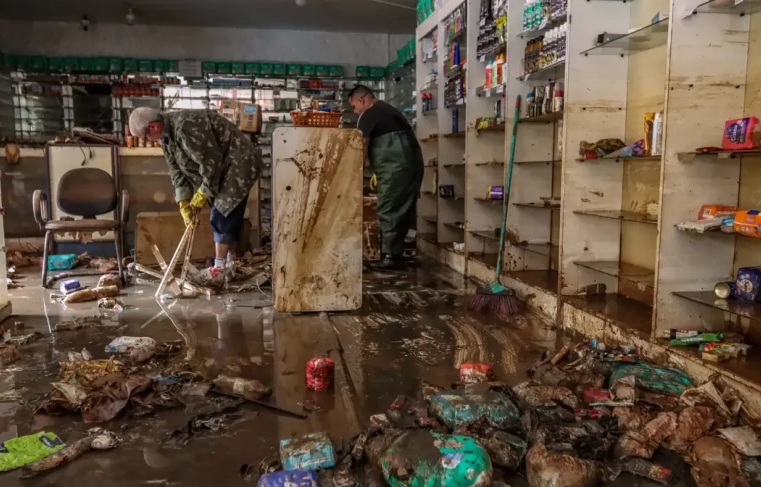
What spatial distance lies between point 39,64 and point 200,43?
8.37 feet

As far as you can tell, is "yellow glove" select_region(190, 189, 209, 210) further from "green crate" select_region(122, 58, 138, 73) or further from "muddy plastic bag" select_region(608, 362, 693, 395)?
"green crate" select_region(122, 58, 138, 73)

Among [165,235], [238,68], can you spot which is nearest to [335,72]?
[238,68]

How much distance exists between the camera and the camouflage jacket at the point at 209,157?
452 centimetres

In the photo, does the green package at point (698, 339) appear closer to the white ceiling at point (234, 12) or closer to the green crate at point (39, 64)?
the white ceiling at point (234, 12)

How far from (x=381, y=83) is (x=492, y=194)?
246 inches

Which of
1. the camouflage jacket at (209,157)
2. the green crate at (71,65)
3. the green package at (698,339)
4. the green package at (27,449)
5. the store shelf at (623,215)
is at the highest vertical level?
the green crate at (71,65)

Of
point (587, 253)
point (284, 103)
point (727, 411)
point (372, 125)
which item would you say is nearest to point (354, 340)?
point (587, 253)

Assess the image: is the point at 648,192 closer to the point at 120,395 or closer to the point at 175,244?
the point at 120,395

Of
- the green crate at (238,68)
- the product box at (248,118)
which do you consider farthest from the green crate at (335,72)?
the product box at (248,118)

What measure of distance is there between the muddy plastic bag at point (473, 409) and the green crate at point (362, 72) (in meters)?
8.90

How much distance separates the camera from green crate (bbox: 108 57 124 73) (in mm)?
9695

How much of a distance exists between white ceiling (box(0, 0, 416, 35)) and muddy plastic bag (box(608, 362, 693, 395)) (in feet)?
23.7

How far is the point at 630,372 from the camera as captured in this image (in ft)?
8.91

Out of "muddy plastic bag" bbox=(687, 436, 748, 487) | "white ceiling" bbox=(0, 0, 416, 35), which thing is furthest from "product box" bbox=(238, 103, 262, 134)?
"muddy plastic bag" bbox=(687, 436, 748, 487)
